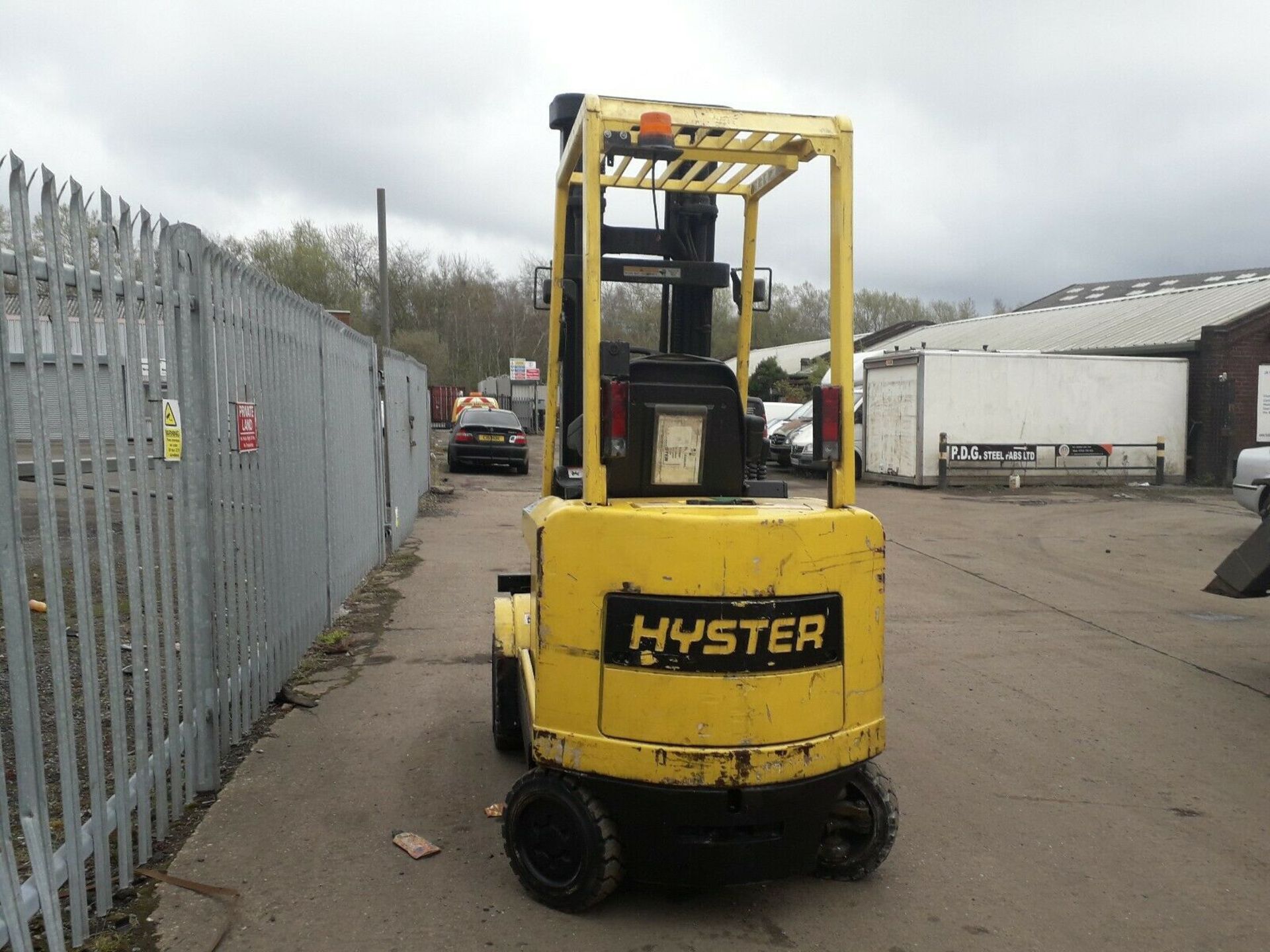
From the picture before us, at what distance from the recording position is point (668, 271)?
489 cm

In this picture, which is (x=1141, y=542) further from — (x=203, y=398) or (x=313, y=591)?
(x=203, y=398)

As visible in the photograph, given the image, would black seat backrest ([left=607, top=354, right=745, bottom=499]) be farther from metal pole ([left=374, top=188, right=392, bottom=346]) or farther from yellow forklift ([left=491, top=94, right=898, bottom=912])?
metal pole ([left=374, top=188, right=392, bottom=346])

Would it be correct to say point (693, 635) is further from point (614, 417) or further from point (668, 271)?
point (668, 271)

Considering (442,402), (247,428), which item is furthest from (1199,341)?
(442,402)

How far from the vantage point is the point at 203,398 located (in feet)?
15.4

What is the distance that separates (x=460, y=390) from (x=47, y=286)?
5255cm

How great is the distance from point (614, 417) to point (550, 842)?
162cm

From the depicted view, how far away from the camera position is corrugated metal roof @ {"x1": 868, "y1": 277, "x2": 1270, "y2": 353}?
26.7m

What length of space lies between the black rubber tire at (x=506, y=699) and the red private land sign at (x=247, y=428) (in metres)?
1.63

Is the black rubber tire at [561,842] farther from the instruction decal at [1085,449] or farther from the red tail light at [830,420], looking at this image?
the instruction decal at [1085,449]

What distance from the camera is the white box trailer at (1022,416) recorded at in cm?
2281

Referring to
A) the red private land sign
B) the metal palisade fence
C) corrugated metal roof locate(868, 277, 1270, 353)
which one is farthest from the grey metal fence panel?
corrugated metal roof locate(868, 277, 1270, 353)

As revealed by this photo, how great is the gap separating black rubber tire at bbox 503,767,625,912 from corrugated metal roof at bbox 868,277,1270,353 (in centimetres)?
2598

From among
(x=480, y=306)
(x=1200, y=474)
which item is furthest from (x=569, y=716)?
(x=480, y=306)
